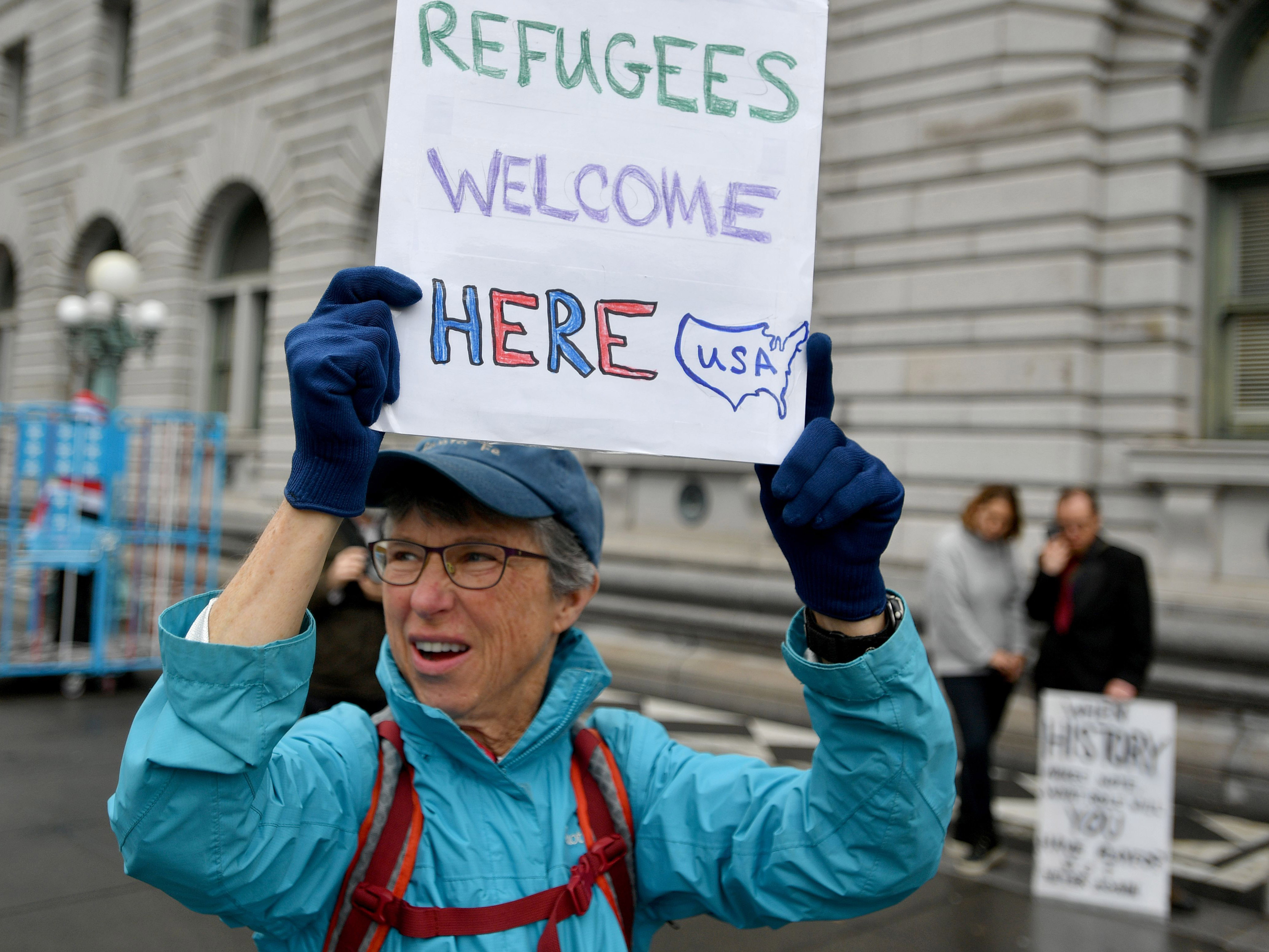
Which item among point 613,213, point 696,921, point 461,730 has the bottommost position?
point 696,921

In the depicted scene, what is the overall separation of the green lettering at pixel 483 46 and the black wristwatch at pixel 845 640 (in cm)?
92

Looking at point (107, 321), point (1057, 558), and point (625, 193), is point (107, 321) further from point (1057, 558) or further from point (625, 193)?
point (625, 193)

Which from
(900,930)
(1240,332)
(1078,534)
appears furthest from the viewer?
(1240,332)

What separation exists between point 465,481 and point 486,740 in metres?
0.47

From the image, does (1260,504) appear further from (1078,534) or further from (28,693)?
(28,693)

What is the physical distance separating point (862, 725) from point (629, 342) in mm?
659

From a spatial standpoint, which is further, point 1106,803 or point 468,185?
point 1106,803

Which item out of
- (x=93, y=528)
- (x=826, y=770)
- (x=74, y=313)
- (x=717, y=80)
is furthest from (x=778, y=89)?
(x=74, y=313)

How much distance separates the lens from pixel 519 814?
1.62m

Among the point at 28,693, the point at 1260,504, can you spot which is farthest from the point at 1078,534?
the point at 28,693

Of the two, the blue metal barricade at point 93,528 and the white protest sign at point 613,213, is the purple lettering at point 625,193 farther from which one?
the blue metal barricade at point 93,528

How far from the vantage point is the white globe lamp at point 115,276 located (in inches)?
430

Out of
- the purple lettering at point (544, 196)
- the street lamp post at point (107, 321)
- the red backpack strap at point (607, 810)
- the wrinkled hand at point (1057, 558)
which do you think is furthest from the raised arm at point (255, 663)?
the street lamp post at point (107, 321)

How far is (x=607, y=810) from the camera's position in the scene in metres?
1.70
